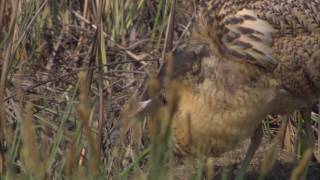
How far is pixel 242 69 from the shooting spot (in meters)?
3.01

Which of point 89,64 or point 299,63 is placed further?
point 89,64

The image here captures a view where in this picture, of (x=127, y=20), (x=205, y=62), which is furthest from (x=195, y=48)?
(x=127, y=20)

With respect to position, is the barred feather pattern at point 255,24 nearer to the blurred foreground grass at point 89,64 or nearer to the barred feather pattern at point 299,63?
the barred feather pattern at point 299,63

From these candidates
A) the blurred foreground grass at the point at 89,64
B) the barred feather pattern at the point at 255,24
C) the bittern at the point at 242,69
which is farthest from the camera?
the blurred foreground grass at the point at 89,64

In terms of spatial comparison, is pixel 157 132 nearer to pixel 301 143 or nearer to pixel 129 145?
pixel 129 145

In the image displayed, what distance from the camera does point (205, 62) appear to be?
9.48ft

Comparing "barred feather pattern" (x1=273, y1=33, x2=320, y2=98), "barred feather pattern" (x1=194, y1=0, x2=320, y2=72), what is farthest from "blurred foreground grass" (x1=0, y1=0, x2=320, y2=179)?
"barred feather pattern" (x1=273, y1=33, x2=320, y2=98)

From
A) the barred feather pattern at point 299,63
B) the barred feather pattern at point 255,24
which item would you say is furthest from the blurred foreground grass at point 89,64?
the barred feather pattern at point 299,63

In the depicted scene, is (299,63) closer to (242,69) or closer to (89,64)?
(242,69)

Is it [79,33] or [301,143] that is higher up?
[79,33]

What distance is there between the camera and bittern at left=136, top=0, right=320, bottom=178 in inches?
113

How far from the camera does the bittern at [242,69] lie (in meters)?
2.87

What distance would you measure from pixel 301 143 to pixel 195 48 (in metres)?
1.15

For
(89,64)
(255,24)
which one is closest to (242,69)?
(255,24)
